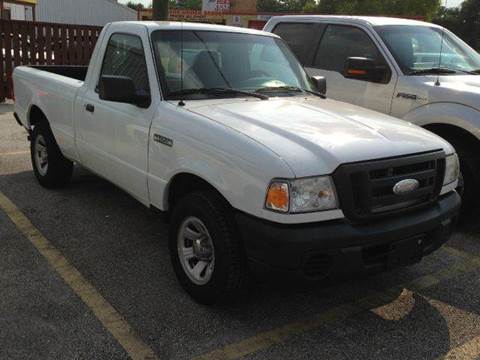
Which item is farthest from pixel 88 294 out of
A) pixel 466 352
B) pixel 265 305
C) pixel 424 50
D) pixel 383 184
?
pixel 424 50

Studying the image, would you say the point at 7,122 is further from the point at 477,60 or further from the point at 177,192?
the point at 477,60

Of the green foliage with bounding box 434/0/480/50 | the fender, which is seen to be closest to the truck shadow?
the fender

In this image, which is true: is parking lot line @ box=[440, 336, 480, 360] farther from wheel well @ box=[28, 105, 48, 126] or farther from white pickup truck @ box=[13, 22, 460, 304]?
wheel well @ box=[28, 105, 48, 126]

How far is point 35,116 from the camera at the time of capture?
6055 millimetres

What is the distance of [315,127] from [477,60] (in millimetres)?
3531

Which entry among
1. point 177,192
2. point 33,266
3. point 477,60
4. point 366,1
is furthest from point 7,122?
point 366,1

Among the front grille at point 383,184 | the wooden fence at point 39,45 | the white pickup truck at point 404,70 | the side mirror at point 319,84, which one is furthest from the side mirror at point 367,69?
the wooden fence at point 39,45

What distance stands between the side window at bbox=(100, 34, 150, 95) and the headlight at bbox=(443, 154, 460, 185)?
7.15 feet

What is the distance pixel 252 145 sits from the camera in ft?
9.93

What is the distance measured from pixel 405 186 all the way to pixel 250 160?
95cm

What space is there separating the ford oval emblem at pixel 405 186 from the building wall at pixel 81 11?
43150 mm

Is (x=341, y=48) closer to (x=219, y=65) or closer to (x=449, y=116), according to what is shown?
(x=449, y=116)

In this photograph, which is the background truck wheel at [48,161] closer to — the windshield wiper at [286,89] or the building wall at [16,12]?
the windshield wiper at [286,89]

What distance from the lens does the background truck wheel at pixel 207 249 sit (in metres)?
3.13
